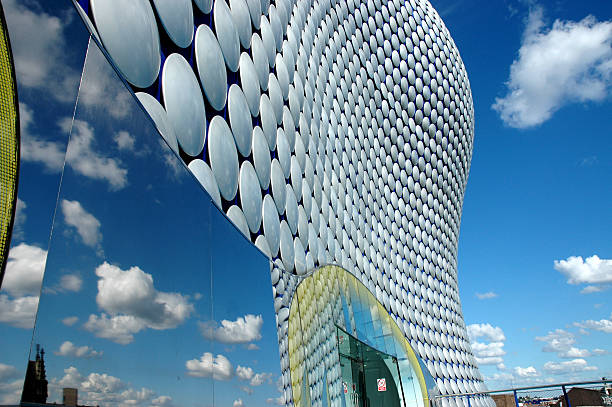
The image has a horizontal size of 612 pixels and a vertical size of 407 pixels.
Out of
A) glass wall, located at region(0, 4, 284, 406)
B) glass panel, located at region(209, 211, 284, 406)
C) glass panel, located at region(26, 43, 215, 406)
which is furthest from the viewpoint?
glass panel, located at region(209, 211, 284, 406)

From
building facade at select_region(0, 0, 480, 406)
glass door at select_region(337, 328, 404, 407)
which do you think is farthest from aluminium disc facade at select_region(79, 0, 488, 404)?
glass door at select_region(337, 328, 404, 407)

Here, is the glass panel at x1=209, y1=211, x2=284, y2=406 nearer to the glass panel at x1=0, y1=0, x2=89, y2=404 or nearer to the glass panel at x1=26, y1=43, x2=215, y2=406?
the glass panel at x1=26, y1=43, x2=215, y2=406

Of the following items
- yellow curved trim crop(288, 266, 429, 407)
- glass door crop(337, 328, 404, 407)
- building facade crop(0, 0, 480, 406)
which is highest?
building facade crop(0, 0, 480, 406)

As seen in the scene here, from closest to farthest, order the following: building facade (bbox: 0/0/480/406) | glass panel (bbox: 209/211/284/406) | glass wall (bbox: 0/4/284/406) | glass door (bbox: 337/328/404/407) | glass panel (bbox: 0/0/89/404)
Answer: glass panel (bbox: 0/0/89/404), glass wall (bbox: 0/4/284/406), glass panel (bbox: 209/211/284/406), building facade (bbox: 0/0/480/406), glass door (bbox: 337/328/404/407)

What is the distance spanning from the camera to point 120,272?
2.73 meters

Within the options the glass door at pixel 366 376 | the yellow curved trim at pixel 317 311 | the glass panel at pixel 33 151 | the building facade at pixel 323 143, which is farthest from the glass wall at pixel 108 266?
the glass door at pixel 366 376

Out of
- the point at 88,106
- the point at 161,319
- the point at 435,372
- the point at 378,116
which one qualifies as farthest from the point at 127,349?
the point at 435,372

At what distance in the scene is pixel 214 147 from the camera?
4891 millimetres

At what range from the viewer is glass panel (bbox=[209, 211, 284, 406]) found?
4031 mm

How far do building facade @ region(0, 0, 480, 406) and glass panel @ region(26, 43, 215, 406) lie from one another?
186mm

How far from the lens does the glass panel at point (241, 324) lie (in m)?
4.03

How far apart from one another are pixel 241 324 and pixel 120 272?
2001 millimetres

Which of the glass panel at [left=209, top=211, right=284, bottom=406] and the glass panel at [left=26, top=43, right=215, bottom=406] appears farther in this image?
the glass panel at [left=209, top=211, right=284, bottom=406]

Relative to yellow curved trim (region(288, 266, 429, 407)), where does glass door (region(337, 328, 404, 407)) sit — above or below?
below
